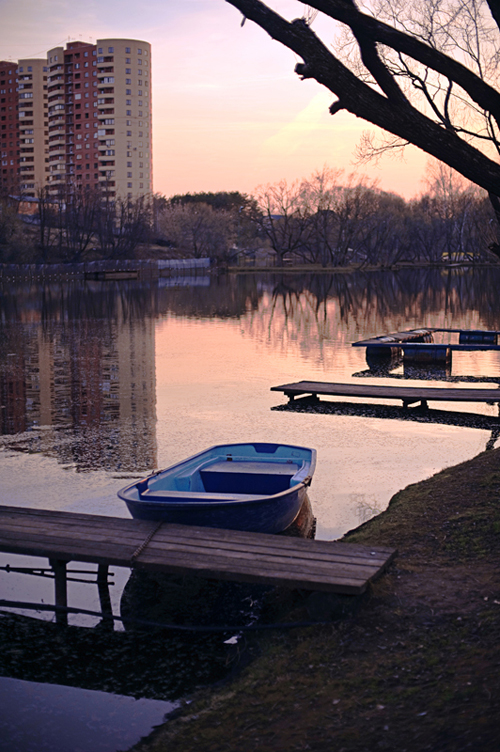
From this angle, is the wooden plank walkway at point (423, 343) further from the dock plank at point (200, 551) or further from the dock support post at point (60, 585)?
the dock support post at point (60, 585)

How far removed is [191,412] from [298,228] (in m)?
107

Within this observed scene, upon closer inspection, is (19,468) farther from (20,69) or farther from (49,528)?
(20,69)

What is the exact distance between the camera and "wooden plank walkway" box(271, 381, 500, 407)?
16.0 meters

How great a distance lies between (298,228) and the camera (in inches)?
4715

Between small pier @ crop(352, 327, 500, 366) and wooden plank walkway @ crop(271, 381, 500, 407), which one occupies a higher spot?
small pier @ crop(352, 327, 500, 366)

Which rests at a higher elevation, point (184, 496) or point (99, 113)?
point (99, 113)

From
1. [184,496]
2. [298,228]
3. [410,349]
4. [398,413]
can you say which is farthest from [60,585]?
[298,228]

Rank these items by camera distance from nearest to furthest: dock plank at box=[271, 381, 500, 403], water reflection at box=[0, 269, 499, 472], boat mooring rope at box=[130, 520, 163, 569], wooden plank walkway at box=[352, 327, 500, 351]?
boat mooring rope at box=[130, 520, 163, 569] → water reflection at box=[0, 269, 499, 472] → dock plank at box=[271, 381, 500, 403] → wooden plank walkway at box=[352, 327, 500, 351]

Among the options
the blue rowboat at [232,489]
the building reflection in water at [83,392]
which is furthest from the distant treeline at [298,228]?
the blue rowboat at [232,489]

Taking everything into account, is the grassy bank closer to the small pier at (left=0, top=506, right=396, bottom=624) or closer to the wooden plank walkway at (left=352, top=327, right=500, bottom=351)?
the small pier at (left=0, top=506, right=396, bottom=624)

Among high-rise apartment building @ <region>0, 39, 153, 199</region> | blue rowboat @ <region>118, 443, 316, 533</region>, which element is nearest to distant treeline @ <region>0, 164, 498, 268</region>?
high-rise apartment building @ <region>0, 39, 153, 199</region>

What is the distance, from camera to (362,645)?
542 centimetres

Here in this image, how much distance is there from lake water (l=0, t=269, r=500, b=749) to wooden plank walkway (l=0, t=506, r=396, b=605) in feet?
2.05

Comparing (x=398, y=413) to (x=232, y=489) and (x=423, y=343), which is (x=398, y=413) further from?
(x=423, y=343)
